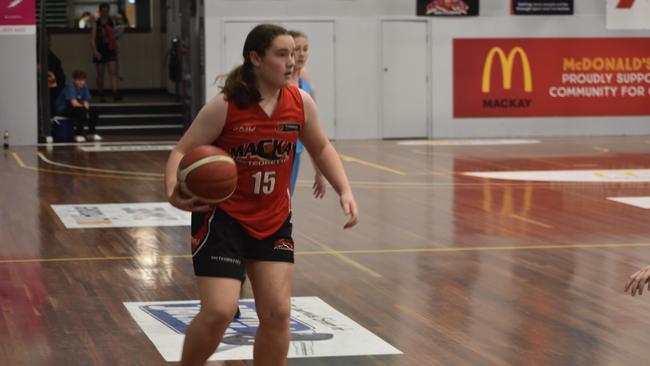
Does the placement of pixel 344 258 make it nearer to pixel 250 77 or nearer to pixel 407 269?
pixel 407 269

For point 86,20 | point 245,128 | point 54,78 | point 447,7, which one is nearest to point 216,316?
point 245,128

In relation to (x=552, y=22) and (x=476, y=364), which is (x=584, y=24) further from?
(x=476, y=364)

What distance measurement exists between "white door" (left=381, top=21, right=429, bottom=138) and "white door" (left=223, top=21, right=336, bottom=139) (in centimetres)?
106

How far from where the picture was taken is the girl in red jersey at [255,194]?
17.8 ft

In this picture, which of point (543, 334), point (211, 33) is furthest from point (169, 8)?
point (543, 334)

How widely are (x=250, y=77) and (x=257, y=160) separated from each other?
0.37m

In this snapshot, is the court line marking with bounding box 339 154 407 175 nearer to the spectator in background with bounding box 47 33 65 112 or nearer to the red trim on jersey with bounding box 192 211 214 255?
the spectator in background with bounding box 47 33 65 112

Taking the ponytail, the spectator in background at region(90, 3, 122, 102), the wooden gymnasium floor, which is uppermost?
the spectator in background at region(90, 3, 122, 102)

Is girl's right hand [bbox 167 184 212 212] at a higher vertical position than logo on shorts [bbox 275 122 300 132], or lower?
lower

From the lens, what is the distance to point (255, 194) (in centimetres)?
557

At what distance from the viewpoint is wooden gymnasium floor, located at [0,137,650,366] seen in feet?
23.8

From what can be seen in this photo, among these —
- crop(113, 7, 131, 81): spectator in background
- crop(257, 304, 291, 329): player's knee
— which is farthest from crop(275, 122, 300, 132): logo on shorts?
crop(113, 7, 131, 81): spectator in background

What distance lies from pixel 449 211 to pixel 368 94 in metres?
11.7

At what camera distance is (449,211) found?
1357 centimetres
